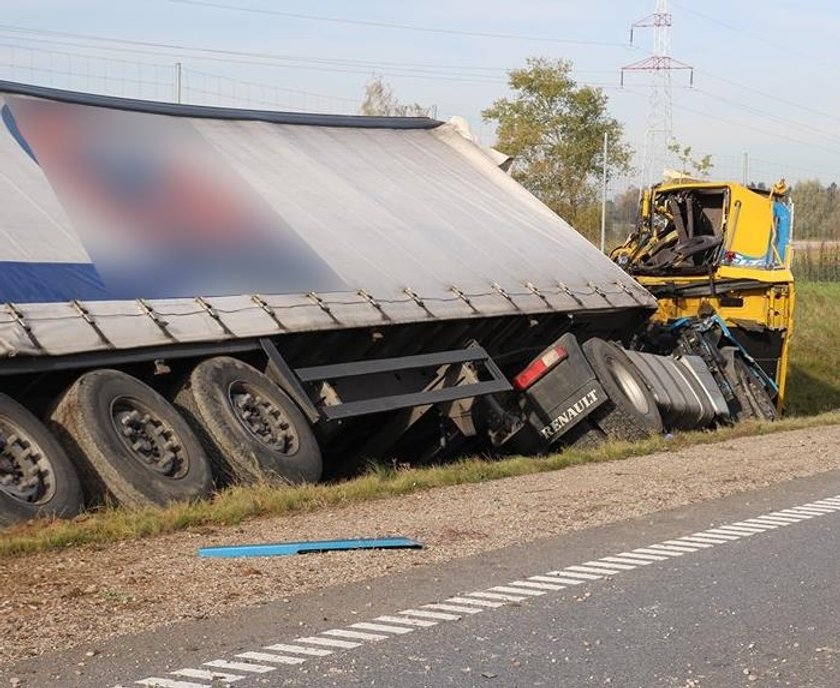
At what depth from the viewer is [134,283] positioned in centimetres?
1249

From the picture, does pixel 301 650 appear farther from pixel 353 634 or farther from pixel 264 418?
pixel 264 418

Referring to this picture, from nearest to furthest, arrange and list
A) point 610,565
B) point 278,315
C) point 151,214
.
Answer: point 610,565, point 278,315, point 151,214

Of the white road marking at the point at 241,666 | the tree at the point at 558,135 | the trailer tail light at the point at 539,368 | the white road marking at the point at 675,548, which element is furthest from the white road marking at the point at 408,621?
the tree at the point at 558,135

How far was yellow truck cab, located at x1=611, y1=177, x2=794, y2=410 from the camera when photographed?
20984mm

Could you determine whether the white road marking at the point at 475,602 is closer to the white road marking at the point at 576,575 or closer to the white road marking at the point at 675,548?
the white road marking at the point at 576,575

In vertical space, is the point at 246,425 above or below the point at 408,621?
above

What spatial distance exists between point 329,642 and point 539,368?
9.47 m

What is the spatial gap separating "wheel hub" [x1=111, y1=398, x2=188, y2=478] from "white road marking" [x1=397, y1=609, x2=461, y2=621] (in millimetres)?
4413

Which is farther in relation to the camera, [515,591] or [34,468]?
[34,468]

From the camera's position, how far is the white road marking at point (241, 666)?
234 inches

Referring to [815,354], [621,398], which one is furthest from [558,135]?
[621,398]

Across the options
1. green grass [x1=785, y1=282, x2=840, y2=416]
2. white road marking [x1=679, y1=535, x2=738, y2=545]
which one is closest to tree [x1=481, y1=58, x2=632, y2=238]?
green grass [x1=785, y1=282, x2=840, y2=416]

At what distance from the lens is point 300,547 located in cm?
864

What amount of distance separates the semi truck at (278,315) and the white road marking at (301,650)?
4.00 m
